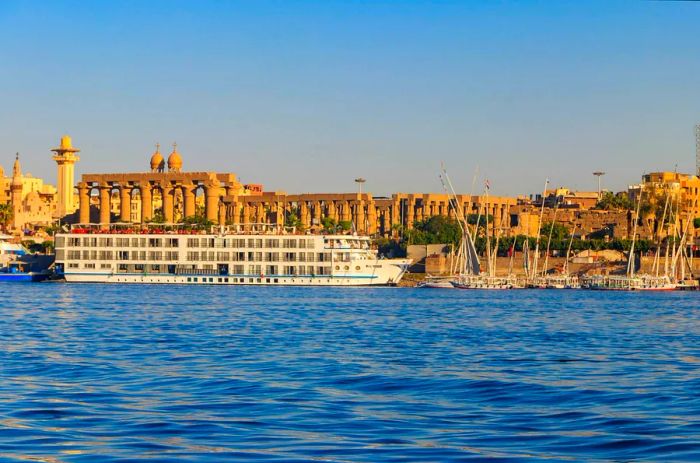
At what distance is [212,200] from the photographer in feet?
539

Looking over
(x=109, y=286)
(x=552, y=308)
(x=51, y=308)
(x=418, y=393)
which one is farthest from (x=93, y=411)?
(x=109, y=286)

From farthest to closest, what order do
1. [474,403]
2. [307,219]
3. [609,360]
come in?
[307,219], [609,360], [474,403]

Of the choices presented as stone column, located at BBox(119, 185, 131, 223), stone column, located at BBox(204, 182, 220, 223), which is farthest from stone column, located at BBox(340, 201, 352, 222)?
stone column, located at BBox(119, 185, 131, 223)

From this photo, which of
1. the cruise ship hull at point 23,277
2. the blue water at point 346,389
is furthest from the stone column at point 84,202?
the blue water at point 346,389

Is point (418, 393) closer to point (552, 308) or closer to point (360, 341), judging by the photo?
point (360, 341)

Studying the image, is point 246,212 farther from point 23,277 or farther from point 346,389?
point 346,389

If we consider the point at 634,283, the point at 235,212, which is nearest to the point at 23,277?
the point at 235,212

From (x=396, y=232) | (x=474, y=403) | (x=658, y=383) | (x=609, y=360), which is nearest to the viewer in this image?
(x=474, y=403)

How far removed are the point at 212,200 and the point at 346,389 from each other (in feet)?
445

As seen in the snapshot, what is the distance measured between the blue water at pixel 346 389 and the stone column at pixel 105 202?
10525 cm

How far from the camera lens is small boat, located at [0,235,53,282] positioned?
124m

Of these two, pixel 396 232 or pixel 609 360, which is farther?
pixel 396 232

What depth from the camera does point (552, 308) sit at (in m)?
74.8

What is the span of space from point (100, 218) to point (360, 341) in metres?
125
